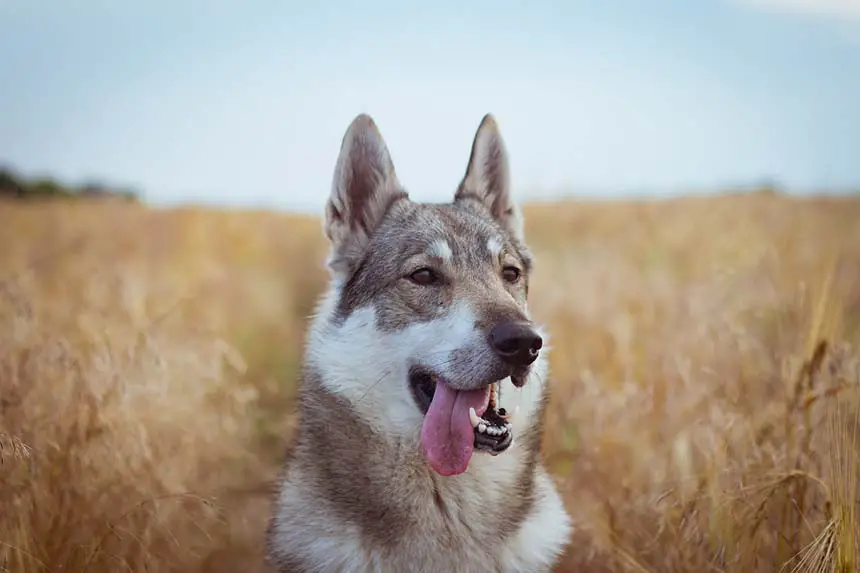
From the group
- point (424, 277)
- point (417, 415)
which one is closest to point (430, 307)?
point (424, 277)

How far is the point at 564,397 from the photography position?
18.1 feet

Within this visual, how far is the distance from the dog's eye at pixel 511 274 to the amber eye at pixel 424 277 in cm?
39

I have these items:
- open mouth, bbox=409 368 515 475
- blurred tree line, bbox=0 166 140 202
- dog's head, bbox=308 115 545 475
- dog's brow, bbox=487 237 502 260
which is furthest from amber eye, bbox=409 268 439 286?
blurred tree line, bbox=0 166 140 202

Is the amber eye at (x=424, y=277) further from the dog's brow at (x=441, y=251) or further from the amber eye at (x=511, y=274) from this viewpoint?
the amber eye at (x=511, y=274)

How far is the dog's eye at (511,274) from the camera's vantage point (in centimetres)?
370

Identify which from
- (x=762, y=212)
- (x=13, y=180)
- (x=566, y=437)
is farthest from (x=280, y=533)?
(x=762, y=212)

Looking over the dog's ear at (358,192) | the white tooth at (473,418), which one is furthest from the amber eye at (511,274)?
the white tooth at (473,418)

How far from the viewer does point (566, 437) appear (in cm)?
533

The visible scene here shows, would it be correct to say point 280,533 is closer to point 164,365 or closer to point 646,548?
point 164,365

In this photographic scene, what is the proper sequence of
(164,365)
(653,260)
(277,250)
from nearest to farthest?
(164,365), (653,260), (277,250)

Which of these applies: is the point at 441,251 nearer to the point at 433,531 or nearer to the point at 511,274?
the point at 511,274

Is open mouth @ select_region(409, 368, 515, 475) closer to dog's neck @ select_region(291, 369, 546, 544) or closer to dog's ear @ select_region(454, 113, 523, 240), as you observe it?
dog's neck @ select_region(291, 369, 546, 544)

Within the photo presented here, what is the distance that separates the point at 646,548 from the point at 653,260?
4581mm

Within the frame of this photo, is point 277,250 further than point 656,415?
Yes
